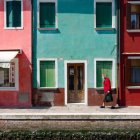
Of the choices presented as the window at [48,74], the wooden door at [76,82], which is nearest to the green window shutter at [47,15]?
the window at [48,74]

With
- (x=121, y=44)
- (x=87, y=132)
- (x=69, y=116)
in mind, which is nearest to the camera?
Answer: (x=87, y=132)

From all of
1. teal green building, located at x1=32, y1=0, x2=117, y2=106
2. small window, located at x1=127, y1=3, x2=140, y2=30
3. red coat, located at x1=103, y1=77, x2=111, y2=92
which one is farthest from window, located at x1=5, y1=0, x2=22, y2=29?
small window, located at x1=127, y1=3, x2=140, y2=30

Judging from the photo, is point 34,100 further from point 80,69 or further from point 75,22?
point 75,22

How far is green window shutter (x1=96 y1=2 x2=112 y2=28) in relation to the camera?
28.5m

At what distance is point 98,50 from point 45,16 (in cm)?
367

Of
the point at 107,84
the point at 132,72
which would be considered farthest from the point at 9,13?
the point at 132,72

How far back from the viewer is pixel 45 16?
28562 mm

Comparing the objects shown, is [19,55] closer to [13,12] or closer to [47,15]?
[13,12]

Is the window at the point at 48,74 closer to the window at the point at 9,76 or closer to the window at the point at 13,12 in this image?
the window at the point at 9,76

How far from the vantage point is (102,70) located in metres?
28.6

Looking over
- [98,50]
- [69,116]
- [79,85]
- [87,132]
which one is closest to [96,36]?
[98,50]

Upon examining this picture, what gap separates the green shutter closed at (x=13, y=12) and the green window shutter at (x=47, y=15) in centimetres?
135

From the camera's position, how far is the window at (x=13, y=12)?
28.5m

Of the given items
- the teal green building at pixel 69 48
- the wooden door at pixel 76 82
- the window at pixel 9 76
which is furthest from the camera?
the wooden door at pixel 76 82
